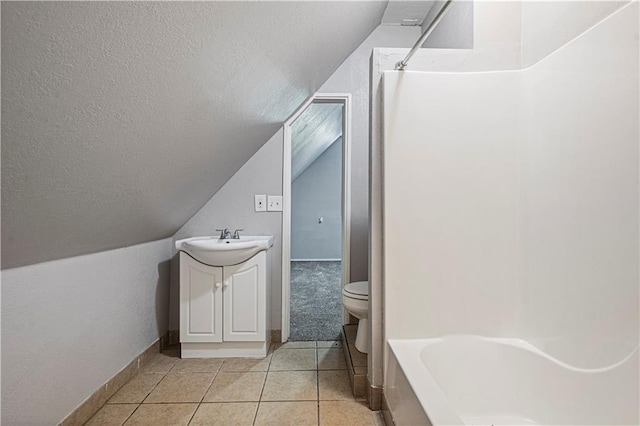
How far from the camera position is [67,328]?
4.70ft

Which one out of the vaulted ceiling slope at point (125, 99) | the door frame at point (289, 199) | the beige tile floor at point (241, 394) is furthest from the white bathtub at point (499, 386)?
the vaulted ceiling slope at point (125, 99)

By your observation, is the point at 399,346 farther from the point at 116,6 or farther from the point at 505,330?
the point at 116,6

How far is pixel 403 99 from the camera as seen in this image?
1.54 metres

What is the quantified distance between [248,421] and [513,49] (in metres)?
2.14

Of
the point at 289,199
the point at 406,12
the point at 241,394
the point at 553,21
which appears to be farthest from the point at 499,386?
the point at 406,12

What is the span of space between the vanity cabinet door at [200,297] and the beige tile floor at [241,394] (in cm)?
24

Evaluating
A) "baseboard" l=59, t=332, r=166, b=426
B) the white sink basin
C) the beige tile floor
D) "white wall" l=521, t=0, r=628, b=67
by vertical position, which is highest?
"white wall" l=521, t=0, r=628, b=67

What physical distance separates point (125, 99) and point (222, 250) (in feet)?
4.06

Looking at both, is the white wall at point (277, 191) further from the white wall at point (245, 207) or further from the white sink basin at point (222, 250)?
the white sink basin at point (222, 250)

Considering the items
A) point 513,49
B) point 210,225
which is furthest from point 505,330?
point 210,225

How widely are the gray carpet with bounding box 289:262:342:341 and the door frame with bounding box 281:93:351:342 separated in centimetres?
20

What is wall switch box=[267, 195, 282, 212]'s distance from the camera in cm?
247

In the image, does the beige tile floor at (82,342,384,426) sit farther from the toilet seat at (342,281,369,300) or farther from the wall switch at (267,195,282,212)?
the wall switch at (267,195,282,212)

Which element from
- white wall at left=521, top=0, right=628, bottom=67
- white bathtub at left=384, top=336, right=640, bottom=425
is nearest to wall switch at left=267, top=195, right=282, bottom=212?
white bathtub at left=384, top=336, right=640, bottom=425
